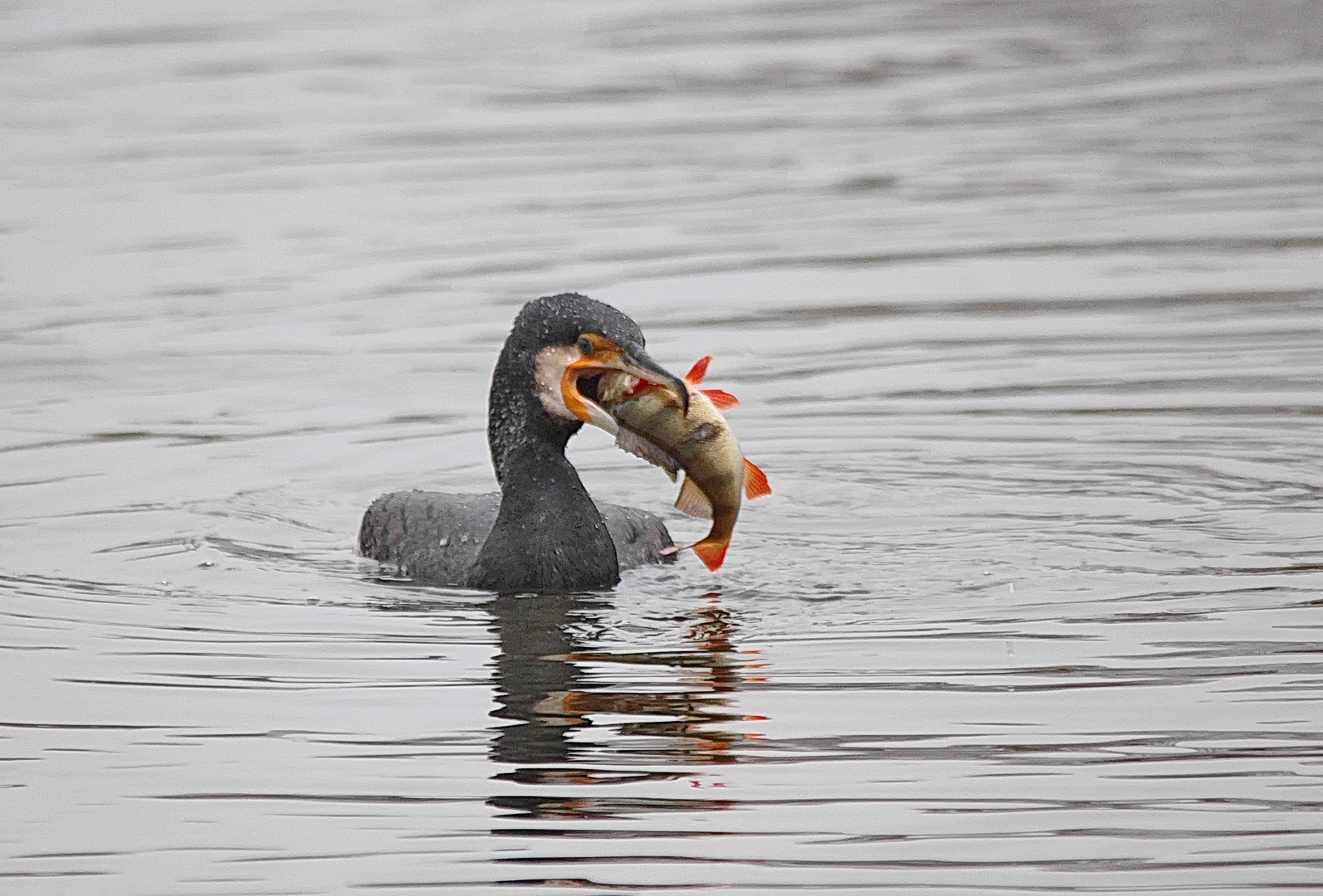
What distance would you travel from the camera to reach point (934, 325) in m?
13.5

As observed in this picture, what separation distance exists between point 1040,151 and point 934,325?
5096 mm

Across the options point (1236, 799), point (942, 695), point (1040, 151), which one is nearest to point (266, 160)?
point (1040, 151)

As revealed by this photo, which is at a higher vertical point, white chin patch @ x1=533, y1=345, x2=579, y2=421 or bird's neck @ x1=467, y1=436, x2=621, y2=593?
white chin patch @ x1=533, y1=345, x2=579, y2=421

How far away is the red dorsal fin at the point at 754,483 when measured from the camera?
8.14 m

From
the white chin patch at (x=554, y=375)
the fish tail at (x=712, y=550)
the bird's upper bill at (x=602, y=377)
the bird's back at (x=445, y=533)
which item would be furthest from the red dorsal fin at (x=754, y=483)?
the bird's back at (x=445, y=533)

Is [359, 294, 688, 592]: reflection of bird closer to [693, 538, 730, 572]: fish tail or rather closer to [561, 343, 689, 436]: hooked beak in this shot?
[561, 343, 689, 436]: hooked beak

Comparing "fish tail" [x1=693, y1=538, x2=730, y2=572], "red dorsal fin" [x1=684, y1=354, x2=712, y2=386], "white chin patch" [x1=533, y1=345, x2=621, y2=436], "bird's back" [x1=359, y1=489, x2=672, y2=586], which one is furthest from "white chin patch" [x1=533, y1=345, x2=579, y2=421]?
"fish tail" [x1=693, y1=538, x2=730, y2=572]

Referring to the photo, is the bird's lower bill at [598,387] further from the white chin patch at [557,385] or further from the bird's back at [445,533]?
the bird's back at [445,533]

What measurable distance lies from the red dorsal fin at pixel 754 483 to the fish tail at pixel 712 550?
193mm

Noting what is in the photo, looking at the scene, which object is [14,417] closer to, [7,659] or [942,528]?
[7,659]

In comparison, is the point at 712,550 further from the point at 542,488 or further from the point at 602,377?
the point at 542,488

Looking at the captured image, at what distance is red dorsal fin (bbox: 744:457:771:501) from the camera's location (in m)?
8.14

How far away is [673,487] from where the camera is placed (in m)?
11.1

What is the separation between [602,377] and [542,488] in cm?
62
